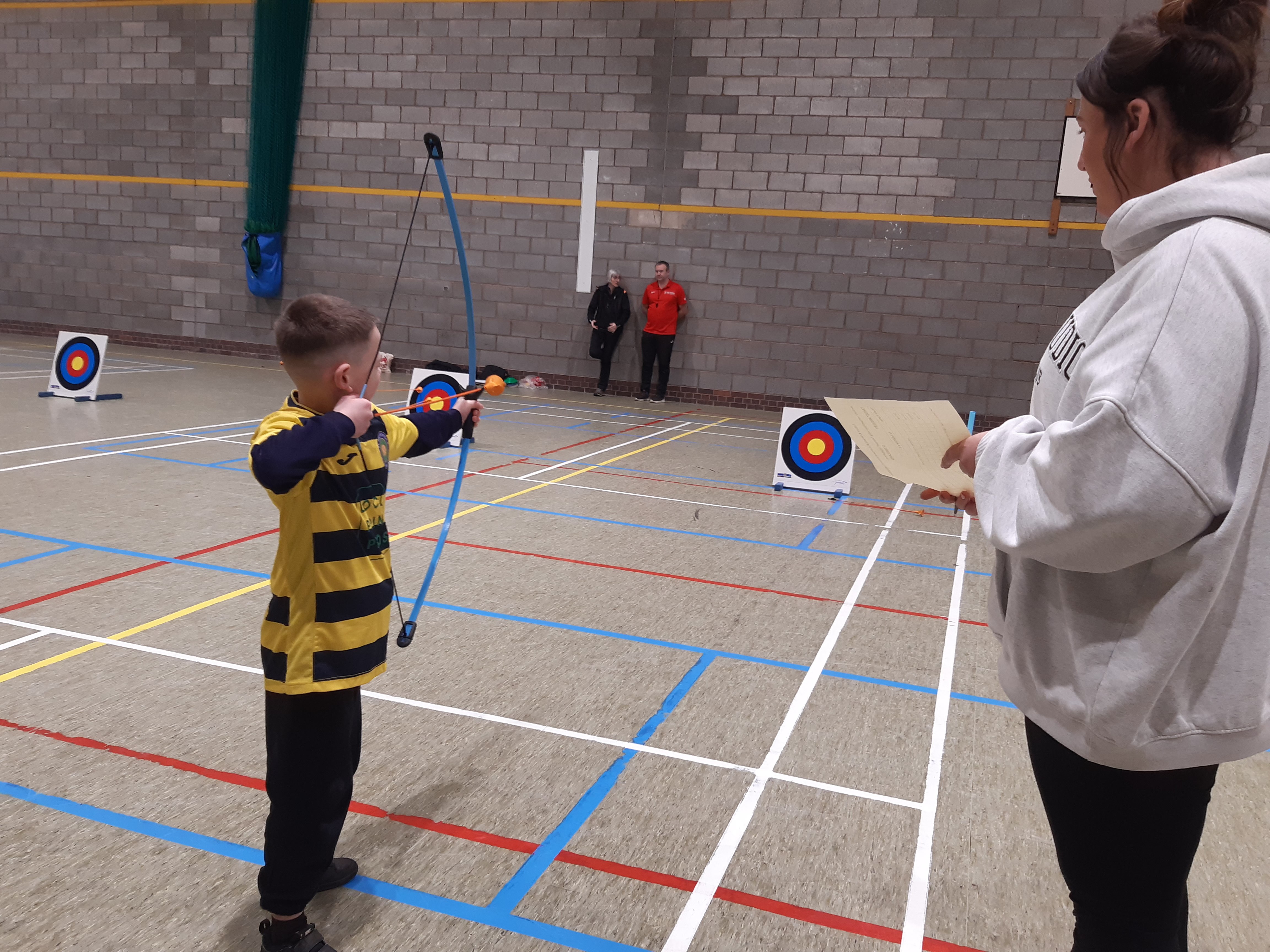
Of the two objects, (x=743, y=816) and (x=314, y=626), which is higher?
(x=314, y=626)

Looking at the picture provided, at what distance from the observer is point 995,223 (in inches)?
343

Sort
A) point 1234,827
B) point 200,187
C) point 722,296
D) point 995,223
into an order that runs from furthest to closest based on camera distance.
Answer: point 200,187 < point 722,296 < point 995,223 < point 1234,827

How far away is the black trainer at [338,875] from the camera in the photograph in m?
1.56

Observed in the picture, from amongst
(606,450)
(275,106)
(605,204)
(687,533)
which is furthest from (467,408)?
(275,106)

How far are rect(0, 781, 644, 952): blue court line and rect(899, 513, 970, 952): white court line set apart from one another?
48 centimetres

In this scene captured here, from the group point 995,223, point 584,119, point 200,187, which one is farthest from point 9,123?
point 995,223

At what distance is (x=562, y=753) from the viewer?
2.09m

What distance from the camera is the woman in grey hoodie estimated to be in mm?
701

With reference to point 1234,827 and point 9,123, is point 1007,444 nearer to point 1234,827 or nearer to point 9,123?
point 1234,827

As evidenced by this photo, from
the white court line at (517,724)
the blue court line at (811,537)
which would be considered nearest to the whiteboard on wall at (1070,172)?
the blue court line at (811,537)

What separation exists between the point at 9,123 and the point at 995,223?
12195mm

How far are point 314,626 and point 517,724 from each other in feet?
3.10

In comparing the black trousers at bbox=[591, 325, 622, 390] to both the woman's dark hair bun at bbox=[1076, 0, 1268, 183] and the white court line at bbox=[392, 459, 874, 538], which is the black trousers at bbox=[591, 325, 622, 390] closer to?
the white court line at bbox=[392, 459, 874, 538]

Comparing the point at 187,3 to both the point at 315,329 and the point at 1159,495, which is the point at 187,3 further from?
the point at 1159,495
